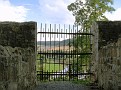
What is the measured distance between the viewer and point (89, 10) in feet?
52.5

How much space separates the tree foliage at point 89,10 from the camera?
15603 millimetres

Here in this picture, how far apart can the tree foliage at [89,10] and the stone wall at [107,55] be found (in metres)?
5.52

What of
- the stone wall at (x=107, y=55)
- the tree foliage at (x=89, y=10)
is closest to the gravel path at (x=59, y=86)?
the stone wall at (x=107, y=55)

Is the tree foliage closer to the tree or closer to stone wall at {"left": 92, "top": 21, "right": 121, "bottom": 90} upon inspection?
the tree

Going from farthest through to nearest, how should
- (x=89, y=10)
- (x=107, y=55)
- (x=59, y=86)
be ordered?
(x=89, y=10) → (x=59, y=86) → (x=107, y=55)

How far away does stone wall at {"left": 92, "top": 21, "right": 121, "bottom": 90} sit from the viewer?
775 centimetres

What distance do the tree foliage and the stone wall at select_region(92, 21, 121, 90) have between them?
5516 millimetres

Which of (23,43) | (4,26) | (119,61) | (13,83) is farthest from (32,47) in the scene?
(13,83)

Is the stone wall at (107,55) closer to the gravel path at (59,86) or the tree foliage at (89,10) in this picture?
the gravel path at (59,86)

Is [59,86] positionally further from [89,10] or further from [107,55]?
[89,10]

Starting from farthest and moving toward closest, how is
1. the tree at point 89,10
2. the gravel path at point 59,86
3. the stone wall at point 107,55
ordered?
the tree at point 89,10 < the gravel path at point 59,86 < the stone wall at point 107,55

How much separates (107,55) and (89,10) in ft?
25.2

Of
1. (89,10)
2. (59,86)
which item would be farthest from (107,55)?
(89,10)

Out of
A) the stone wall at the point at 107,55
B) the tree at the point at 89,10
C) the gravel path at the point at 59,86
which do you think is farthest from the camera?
the tree at the point at 89,10
